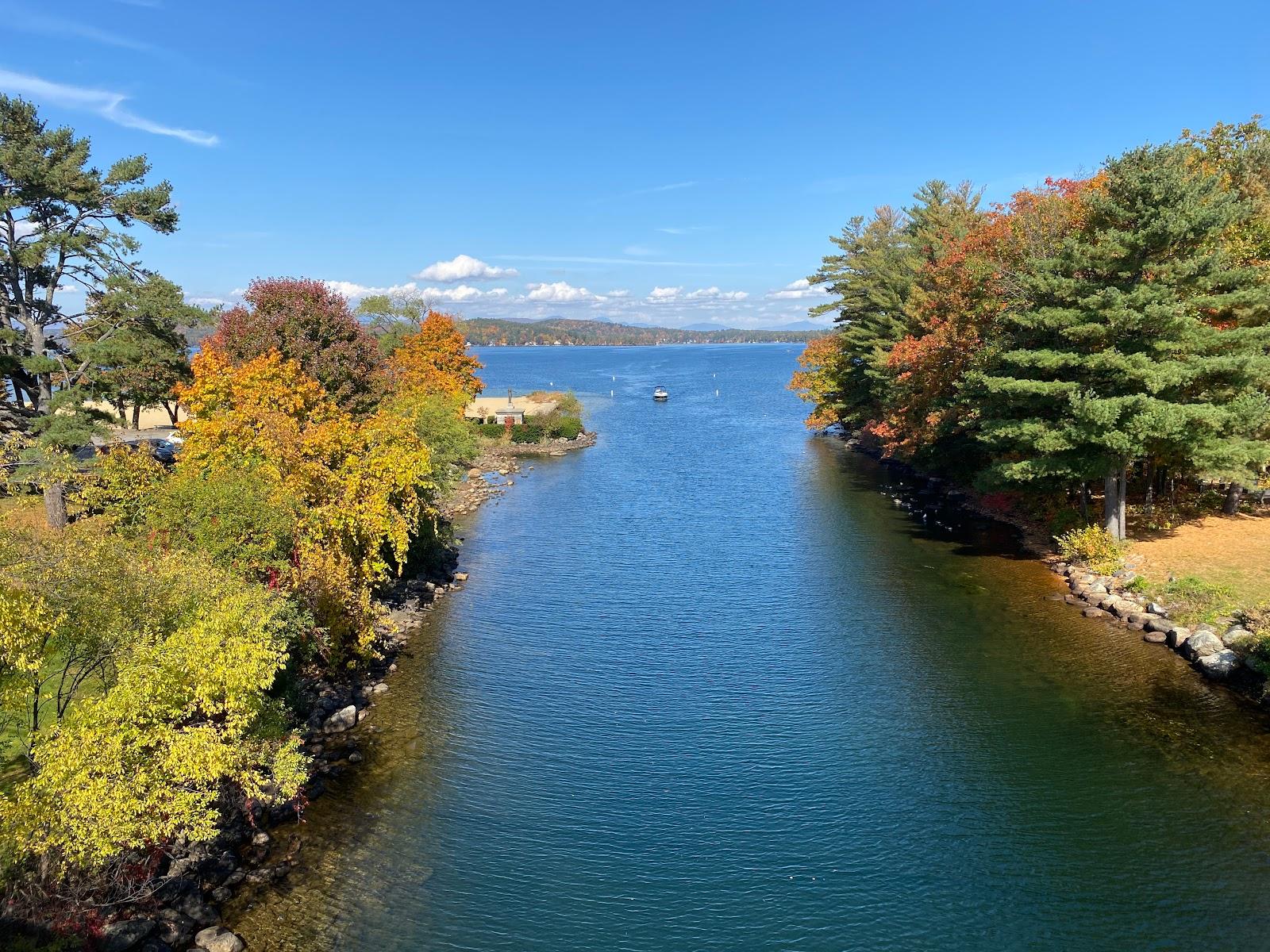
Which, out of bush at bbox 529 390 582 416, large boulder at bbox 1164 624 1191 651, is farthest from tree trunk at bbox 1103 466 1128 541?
bush at bbox 529 390 582 416

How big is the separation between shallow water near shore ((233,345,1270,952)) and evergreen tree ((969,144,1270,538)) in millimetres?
7239

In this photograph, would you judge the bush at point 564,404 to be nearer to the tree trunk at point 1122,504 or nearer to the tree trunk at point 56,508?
the tree trunk at point 56,508

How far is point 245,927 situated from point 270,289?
32.3 m

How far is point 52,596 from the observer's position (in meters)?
14.5

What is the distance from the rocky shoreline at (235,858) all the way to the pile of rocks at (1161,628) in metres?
26.0

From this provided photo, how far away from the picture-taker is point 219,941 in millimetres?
15367

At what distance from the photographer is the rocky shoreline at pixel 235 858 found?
49.8 feet

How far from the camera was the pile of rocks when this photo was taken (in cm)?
2572

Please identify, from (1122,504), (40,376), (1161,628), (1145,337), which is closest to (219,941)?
(40,376)

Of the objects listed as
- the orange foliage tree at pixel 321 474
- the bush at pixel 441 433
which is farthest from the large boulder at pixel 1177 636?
the bush at pixel 441 433

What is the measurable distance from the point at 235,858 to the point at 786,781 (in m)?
13.0

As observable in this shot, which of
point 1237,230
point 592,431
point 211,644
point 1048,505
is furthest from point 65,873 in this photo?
point 592,431

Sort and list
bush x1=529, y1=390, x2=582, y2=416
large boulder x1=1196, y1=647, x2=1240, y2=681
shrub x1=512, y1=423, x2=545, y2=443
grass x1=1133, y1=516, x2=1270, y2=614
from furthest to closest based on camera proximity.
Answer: bush x1=529, y1=390, x2=582, y2=416
shrub x1=512, y1=423, x2=545, y2=443
grass x1=1133, y1=516, x2=1270, y2=614
large boulder x1=1196, y1=647, x2=1240, y2=681

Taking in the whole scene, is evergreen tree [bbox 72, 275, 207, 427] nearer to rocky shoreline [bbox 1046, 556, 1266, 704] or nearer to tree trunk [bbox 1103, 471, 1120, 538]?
rocky shoreline [bbox 1046, 556, 1266, 704]
